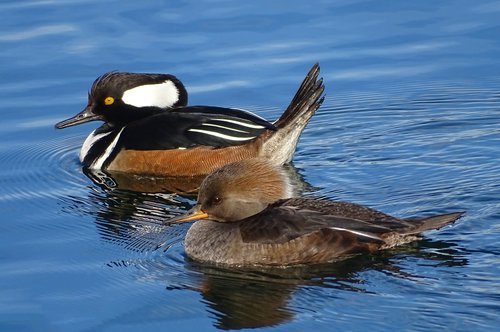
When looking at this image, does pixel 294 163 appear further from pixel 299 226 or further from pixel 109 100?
pixel 299 226

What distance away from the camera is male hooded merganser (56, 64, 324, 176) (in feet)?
40.1

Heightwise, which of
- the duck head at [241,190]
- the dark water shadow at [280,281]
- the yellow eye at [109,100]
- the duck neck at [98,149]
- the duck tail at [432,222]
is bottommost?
the dark water shadow at [280,281]

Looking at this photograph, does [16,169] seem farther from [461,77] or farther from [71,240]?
[461,77]

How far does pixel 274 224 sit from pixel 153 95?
165 inches

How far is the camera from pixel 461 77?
546 inches

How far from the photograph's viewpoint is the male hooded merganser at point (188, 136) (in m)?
12.2

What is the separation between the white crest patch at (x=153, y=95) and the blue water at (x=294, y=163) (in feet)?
2.61

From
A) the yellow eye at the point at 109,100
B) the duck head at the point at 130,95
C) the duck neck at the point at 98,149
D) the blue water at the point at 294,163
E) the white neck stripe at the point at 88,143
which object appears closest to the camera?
the blue water at the point at 294,163

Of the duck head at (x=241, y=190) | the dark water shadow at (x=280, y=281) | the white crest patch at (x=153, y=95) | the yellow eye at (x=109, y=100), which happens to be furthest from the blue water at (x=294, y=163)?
the white crest patch at (x=153, y=95)

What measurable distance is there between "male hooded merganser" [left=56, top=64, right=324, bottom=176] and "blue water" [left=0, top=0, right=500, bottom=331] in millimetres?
332

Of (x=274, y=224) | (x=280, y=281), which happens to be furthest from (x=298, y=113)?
(x=280, y=281)

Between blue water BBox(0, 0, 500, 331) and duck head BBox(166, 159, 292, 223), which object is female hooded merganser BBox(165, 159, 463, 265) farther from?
blue water BBox(0, 0, 500, 331)

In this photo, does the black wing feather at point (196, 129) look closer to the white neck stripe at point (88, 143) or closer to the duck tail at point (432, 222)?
the white neck stripe at point (88, 143)

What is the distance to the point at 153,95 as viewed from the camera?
43.6ft
